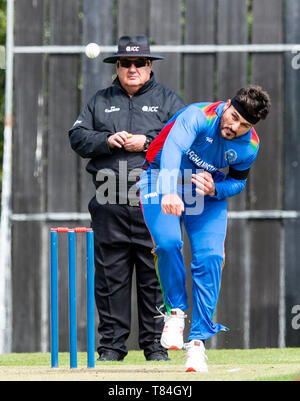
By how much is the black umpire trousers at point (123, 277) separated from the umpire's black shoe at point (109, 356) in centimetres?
6

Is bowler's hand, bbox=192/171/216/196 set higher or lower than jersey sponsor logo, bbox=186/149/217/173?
lower

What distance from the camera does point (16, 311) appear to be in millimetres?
7703

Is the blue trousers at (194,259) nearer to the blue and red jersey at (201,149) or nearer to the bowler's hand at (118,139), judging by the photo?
the blue and red jersey at (201,149)

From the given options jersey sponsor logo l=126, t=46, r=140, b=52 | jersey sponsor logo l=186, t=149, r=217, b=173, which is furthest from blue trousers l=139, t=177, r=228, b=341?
jersey sponsor logo l=126, t=46, r=140, b=52

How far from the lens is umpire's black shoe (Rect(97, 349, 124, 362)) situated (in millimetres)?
6148

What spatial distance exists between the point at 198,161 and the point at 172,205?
19.8 inches

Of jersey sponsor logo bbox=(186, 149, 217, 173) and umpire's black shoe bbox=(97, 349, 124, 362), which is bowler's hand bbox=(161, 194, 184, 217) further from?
umpire's black shoe bbox=(97, 349, 124, 362)

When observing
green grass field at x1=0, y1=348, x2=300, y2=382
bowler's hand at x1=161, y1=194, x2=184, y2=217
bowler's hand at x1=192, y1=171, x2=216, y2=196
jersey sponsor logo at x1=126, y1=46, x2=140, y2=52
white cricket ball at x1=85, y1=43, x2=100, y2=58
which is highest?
white cricket ball at x1=85, y1=43, x2=100, y2=58

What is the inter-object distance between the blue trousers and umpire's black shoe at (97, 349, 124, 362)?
1013mm

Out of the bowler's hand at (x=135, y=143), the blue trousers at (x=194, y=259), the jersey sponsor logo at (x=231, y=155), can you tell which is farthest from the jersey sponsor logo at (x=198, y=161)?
the bowler's hand at (x=135, y=143)

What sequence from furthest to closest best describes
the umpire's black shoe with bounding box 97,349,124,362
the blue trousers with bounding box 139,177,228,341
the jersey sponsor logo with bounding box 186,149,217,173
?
the umpire's black shoe with bounding box 97,349,124,362, the jersey sponsor logo with bounding box 186,149,217,173, the blue trousers with bounding box 139,177,228,341

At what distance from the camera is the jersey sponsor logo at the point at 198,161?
5.32 meters

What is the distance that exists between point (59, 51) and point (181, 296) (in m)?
3.12

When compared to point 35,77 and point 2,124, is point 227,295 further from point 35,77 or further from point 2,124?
point 2,124
